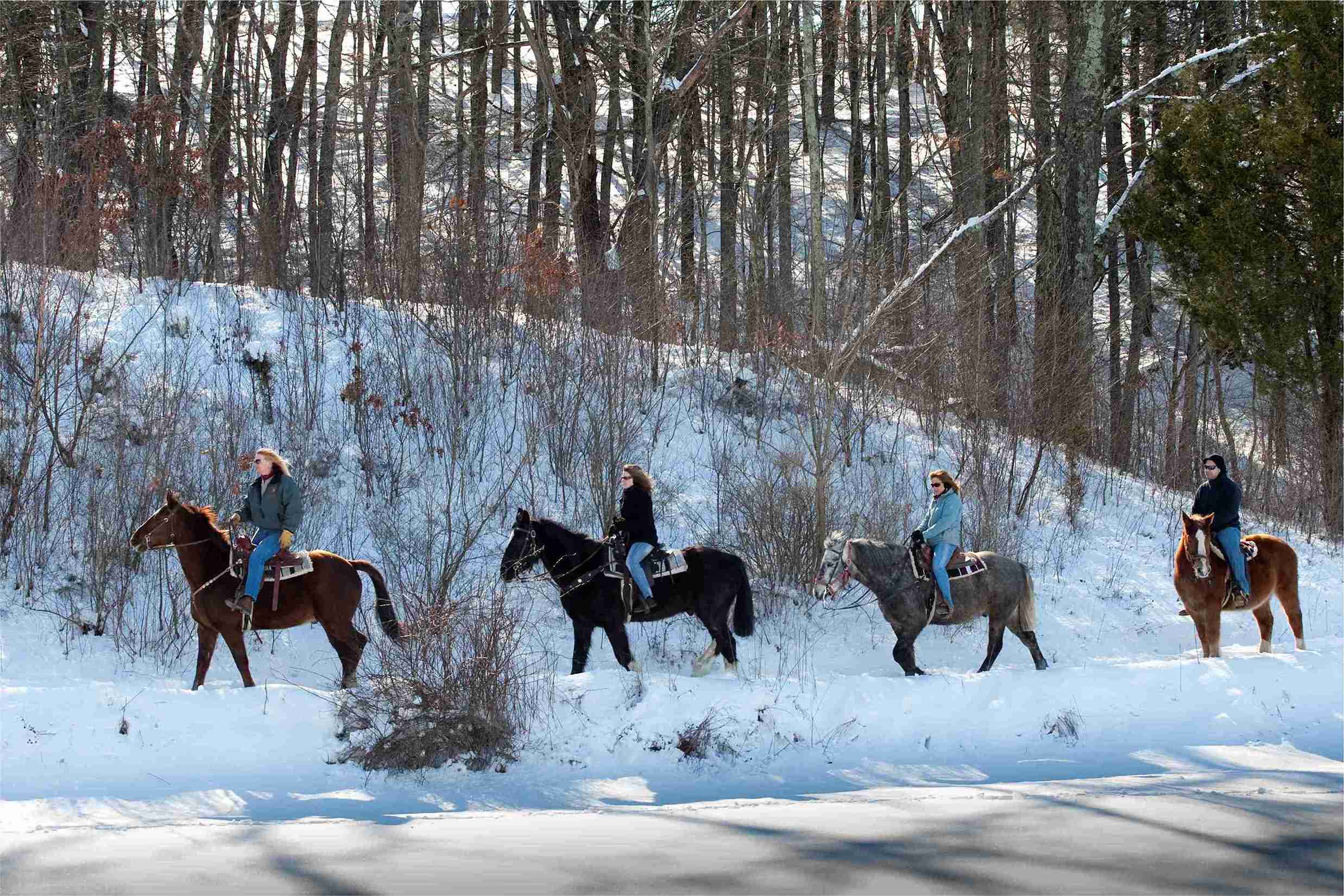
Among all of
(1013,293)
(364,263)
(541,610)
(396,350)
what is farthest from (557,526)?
(1013,293)

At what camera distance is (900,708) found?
11250 millimetres

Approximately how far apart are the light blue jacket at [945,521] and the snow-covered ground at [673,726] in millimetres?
1471

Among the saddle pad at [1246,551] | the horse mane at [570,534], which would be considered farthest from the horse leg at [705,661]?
the saddle pad at [1246,551]

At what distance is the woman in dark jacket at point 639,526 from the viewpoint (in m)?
12.4

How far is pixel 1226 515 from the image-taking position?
43.2 ft

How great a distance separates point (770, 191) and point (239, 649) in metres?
22.3

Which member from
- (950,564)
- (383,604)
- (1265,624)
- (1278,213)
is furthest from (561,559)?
(1278,213)

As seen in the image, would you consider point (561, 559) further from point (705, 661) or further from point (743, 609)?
point (743, 609)

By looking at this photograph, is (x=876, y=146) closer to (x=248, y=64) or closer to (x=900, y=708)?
(x=248, y=64)

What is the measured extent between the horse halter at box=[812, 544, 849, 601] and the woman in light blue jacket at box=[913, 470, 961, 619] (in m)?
0.96

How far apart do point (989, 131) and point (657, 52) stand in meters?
9.39

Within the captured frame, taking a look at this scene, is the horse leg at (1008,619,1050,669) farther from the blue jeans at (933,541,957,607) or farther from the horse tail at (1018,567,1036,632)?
the blue jeans at (933,541,957,607)

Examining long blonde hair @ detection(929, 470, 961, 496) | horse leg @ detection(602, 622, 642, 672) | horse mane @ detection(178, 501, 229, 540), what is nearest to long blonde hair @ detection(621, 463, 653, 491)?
horse leg @ detection(602, 622, 642, 672)

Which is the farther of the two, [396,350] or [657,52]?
[657,52]
